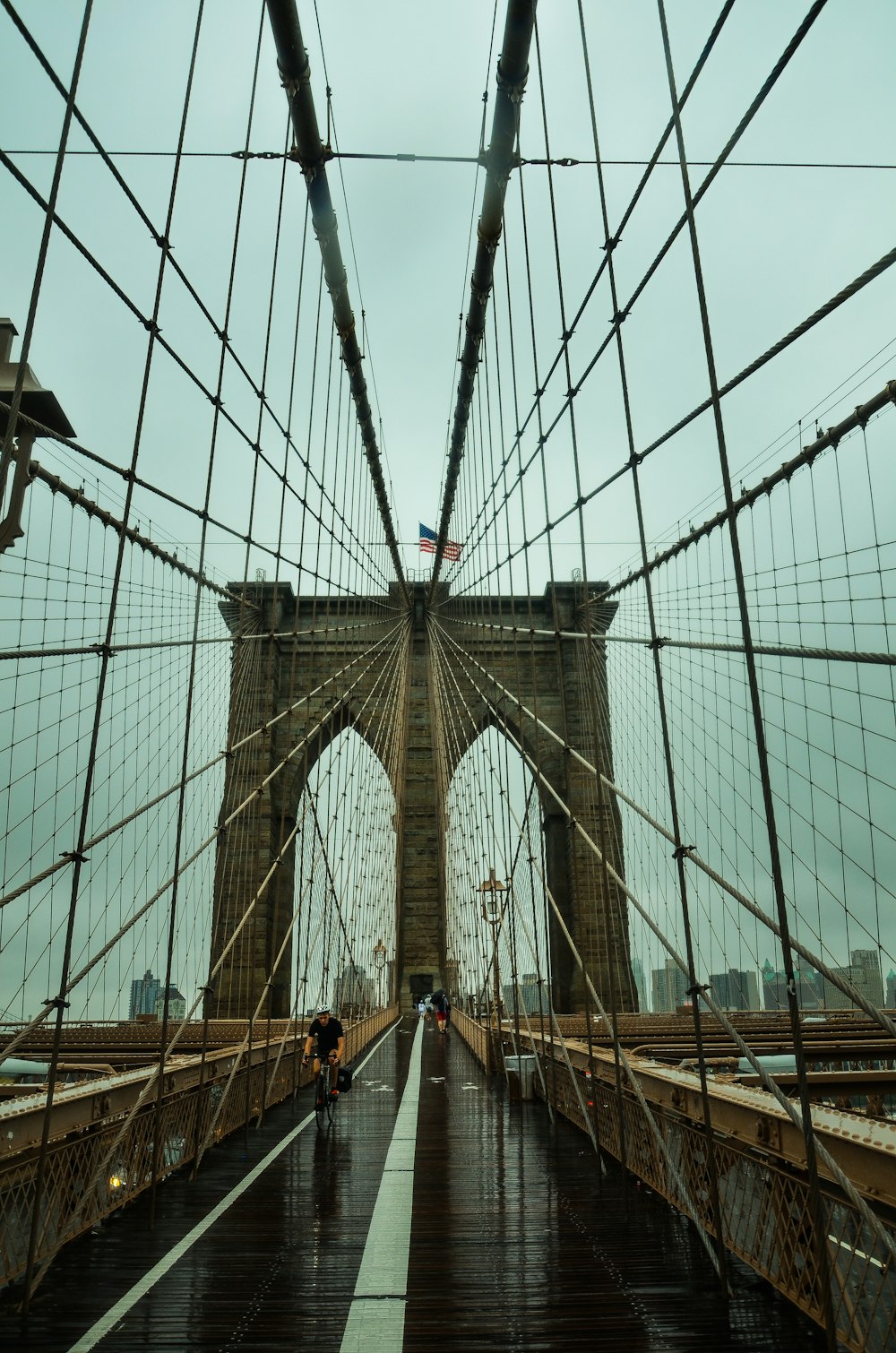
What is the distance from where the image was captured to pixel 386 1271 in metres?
3.51

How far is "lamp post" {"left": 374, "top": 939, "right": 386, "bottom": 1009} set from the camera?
2489 cm

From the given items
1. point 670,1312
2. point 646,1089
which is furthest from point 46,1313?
point 646,1089

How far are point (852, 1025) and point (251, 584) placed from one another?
61.2ft

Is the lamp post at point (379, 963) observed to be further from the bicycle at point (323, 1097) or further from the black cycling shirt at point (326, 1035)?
the bicycle at point (323, 1097)

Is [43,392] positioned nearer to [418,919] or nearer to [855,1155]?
[855,1155]

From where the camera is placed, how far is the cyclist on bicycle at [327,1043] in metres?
7.51

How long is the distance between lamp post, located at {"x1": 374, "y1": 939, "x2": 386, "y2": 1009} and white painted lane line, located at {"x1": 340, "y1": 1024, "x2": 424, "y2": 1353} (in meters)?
19.1

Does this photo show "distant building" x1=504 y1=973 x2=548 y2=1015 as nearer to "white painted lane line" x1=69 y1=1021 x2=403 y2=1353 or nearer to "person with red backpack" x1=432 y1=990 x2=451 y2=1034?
"person with red backpack" x1=432 y1=990 x2=451 y2=1034

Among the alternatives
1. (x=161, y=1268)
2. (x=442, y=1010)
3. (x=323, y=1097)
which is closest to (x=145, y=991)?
(x=442, y=1010)

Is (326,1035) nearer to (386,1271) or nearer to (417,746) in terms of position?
(386,1271)

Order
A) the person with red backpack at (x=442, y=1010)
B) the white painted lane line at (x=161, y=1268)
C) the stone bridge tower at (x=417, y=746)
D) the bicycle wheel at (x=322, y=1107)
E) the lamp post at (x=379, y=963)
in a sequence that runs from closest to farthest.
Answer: the white painted lane line at (x=161, y=1268), the bicycle wheel at (x=322, y=1107), the person with red backpack at (x=442, y=1010), the stone bridge tower at (x=417, y=746), the lamp post at (x=379, y=963)

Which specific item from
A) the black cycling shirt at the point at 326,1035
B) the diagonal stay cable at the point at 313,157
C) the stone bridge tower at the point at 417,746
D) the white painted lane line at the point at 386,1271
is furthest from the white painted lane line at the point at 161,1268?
the stone bridge tower at the point at 417,746

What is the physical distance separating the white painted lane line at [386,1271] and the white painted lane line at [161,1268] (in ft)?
2.17

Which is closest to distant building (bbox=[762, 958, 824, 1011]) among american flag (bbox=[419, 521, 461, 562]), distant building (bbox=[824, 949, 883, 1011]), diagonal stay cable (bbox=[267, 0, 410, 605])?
distant building (bbox=[824, 949, 883, 1011])
